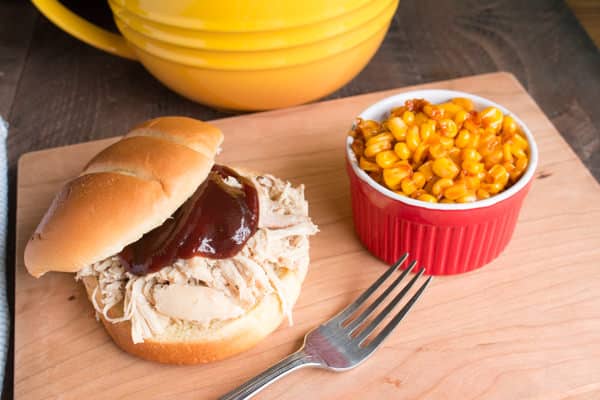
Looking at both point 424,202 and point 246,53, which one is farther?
point 246,53

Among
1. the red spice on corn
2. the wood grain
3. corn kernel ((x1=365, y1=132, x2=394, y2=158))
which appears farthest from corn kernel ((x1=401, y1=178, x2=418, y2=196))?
the wood grain

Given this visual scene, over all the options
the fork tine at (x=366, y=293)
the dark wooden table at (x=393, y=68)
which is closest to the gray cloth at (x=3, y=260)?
the dark wooden table at (x=393, y=68)

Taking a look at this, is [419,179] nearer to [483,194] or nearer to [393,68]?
[483,194]

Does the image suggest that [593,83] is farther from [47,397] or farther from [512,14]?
[47,397]

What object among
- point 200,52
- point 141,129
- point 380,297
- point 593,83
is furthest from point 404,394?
point 593,83

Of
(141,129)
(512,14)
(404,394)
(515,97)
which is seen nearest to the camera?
(404,394)

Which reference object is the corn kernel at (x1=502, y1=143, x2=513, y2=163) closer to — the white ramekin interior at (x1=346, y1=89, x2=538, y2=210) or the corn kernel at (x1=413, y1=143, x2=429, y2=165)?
the white ramekin interior at (x1=346, y1=89, x2=538, y2=210)

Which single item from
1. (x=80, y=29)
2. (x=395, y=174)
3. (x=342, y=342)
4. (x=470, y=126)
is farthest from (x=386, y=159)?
(x=80, y=29)
